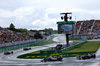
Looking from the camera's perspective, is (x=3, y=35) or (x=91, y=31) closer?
(x=3, y=35)

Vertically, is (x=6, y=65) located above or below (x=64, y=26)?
below

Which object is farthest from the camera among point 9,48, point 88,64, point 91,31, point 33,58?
point 91,31

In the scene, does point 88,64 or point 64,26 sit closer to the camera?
point 88,64

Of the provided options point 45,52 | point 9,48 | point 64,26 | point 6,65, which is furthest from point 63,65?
point 9,48

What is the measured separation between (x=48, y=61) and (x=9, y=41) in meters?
38.1

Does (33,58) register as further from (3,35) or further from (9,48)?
(3,35)

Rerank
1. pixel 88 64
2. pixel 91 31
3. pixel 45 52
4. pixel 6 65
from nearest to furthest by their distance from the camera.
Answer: pixel 88 64
pixel 6 65
pixel 45 52
pixel 91 31

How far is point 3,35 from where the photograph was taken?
66.6 metres

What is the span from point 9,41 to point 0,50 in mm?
12329

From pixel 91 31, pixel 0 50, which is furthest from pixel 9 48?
pixel 91 31

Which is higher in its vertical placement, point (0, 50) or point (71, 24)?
point (71, 24)

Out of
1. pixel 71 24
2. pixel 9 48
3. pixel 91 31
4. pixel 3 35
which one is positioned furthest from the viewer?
pixel 91 31

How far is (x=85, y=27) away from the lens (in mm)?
124125

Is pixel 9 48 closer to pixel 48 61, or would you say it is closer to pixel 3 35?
pixel 3 35
